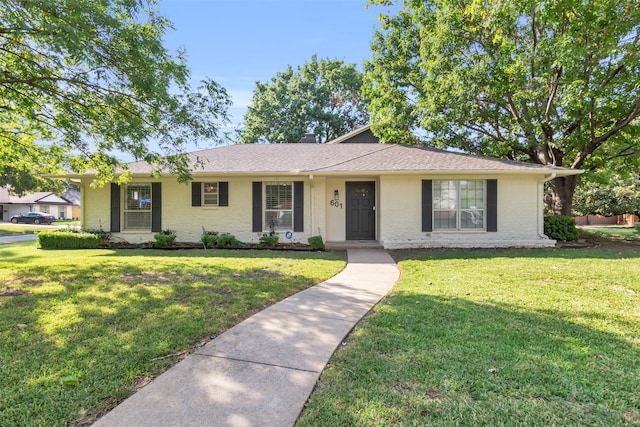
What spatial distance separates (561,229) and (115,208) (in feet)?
49.5

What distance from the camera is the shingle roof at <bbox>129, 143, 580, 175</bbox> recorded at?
10195 millimetres

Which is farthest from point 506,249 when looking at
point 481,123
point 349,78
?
point 349,78

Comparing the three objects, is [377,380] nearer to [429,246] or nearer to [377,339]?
[377,339]

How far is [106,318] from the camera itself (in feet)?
12.8

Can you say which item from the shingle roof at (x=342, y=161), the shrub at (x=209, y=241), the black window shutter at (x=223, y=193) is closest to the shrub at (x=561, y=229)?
the shingle roof at (x=342, y=161)

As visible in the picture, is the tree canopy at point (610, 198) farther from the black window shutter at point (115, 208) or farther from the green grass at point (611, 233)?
the black window shutter at point (115, 208)

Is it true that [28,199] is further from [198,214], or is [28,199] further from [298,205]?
[298,205]

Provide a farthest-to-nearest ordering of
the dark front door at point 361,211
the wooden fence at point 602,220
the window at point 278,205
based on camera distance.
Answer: the wooden fence at point 602,220 → the dark front door at point 361,211 → the window at point 278,205

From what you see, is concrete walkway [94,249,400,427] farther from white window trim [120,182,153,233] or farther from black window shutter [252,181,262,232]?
white window trim [120,182,153,233]

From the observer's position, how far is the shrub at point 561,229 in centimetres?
1120

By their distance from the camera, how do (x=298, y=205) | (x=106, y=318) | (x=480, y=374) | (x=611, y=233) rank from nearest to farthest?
(x=480, y=374) → (x=106, y=318) → (x=298, y=205) → (x=611, y=233)

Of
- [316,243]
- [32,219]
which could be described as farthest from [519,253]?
[32,219]

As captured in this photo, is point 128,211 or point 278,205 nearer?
point 278,205

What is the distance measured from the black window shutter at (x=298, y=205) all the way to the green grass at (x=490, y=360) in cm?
570
